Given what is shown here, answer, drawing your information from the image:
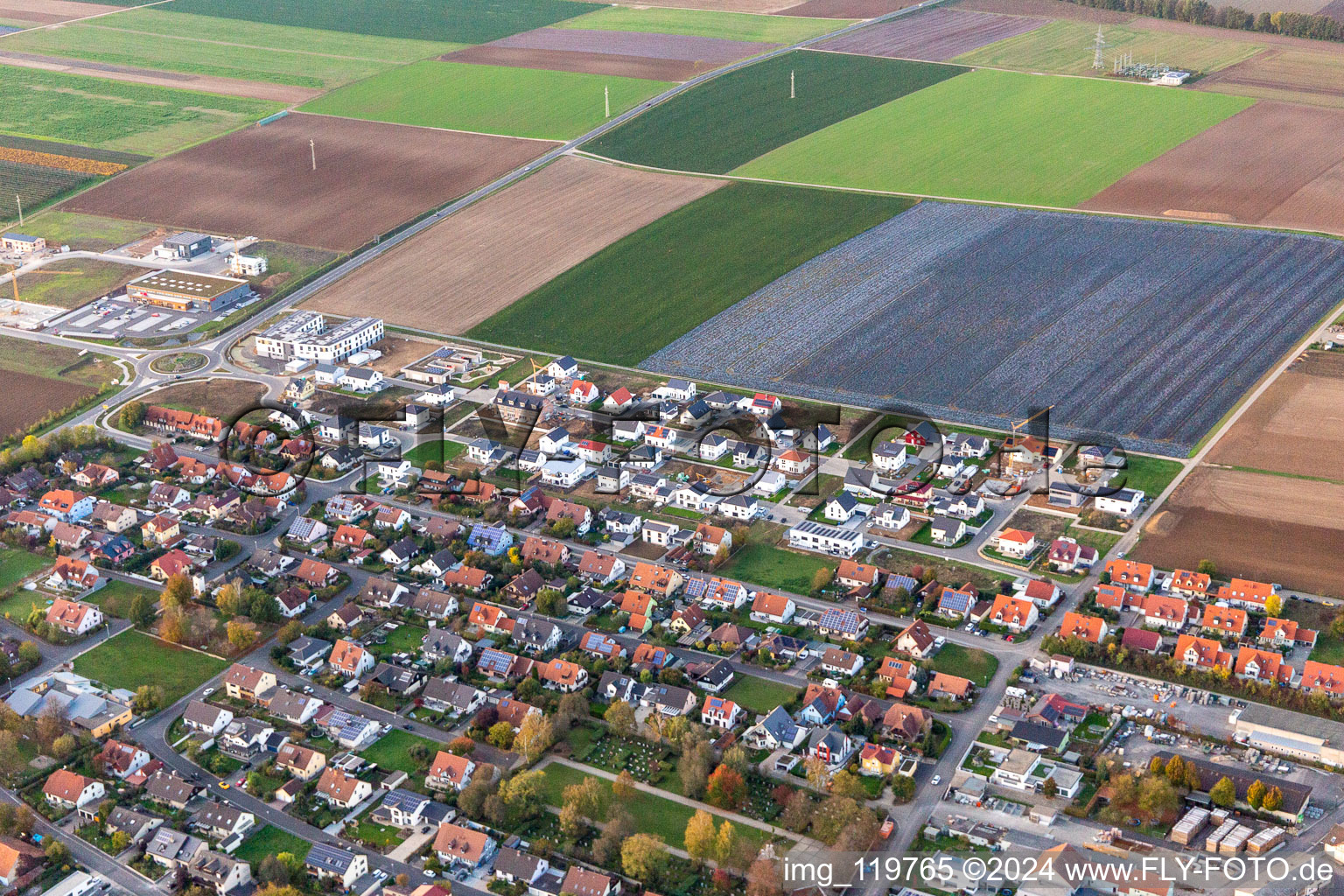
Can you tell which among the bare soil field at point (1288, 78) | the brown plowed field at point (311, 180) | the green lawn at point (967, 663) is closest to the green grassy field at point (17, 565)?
the green lawn at point (967, 663)

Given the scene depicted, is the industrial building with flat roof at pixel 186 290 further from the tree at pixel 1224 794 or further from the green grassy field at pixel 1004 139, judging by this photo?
the tree at pixel 1224 794

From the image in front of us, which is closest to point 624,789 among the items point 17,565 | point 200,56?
point 17,565

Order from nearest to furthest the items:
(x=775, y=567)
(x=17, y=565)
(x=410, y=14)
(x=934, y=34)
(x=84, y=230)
Result: (x=775, y=567) < (x=17, y=565) < (x=84, y=230) < (x=934, y=34) < (x=410, y=14)

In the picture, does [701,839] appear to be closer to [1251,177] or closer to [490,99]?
[1251,177]

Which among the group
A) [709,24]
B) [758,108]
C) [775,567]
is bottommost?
[775,567]

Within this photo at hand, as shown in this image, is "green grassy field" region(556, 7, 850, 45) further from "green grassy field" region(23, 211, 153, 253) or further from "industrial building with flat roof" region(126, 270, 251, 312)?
"industrial building with flat roof" region(126, 270, 251, 312)

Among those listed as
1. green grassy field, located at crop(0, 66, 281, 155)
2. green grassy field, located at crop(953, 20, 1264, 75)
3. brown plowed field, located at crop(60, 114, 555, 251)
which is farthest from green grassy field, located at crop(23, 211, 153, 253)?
green grassy field, located at crop(953, 20, 1264, 75)

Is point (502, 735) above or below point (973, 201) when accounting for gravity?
below

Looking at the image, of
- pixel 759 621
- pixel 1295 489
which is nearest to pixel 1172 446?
pixel 1295 489
